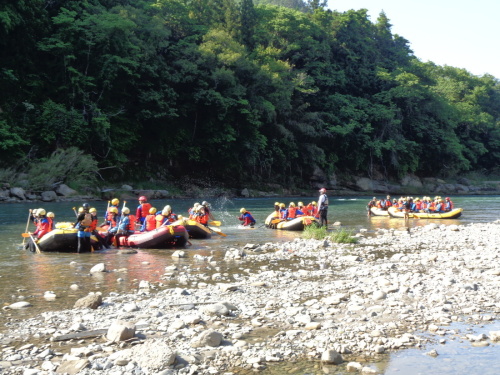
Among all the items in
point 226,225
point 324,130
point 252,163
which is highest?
point 324,130

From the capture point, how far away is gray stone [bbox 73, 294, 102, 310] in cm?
634

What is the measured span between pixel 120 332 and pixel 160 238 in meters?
7.98

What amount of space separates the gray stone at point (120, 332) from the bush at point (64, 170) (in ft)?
90.6

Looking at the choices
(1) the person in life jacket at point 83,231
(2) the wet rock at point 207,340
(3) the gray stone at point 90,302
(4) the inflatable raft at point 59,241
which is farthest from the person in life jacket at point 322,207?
(2) the wet rock at point 207,340

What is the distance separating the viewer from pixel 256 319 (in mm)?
5758

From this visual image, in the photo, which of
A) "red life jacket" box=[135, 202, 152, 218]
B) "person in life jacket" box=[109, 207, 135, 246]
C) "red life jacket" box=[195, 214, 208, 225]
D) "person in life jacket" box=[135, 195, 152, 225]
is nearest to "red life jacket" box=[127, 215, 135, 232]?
"person in life jacket" box=[109, 207, 135, 246]

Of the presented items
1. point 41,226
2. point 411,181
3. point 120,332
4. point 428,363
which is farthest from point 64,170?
point 411,181

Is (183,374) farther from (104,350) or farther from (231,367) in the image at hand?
(104,350)

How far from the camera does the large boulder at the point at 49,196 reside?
29.6 metres

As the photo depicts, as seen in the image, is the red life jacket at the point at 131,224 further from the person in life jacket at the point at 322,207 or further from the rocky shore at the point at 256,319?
the person in life jacket at the point at 322,207

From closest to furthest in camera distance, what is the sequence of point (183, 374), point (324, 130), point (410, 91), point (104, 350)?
point (183, 374)
point (104, 350)
point (324, 130)
point (410, 91)

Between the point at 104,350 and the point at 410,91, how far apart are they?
5213 centimetres

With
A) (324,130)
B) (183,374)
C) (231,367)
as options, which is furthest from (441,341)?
(324,130)

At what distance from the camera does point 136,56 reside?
34.9 metres
